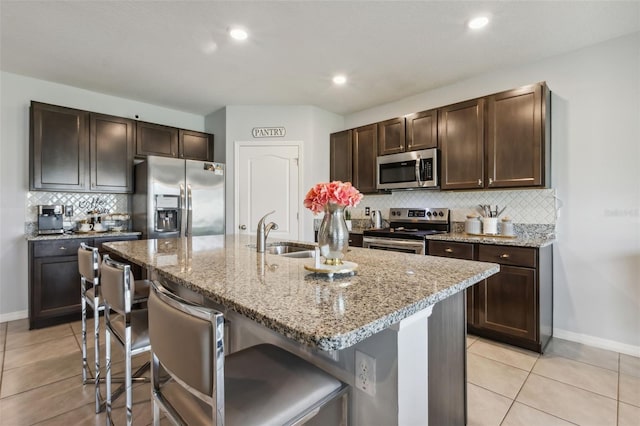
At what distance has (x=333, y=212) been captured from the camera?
1.29 m

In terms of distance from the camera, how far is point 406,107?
12.8ft

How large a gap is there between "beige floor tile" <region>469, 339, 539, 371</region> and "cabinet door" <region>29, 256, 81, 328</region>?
12.5ft

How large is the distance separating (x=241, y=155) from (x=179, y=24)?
6.34 ft

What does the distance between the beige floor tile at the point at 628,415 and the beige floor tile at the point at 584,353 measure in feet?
1.75

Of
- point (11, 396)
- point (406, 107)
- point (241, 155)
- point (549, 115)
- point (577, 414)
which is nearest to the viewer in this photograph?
point (577, 414)

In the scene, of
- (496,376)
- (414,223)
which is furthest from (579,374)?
(414,223)

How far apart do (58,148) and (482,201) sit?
446 cm

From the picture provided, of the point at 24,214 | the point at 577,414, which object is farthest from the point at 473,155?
Result: the point at 24,214

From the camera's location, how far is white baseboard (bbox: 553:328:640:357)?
244 centimetres

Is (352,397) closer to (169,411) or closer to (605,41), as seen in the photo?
(169,411)

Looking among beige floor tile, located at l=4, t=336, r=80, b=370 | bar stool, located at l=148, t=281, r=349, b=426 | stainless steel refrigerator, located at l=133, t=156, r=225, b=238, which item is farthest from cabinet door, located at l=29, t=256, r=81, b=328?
bar stool, located at l=148, t=281, r=349, b=426

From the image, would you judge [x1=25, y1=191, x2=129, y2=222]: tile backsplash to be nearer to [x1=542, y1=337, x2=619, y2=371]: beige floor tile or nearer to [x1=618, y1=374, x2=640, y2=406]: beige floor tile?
[x1=542, y1=337, x2=619, y2=371]: beige floor tile

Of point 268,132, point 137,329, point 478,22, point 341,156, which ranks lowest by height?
point 137,329

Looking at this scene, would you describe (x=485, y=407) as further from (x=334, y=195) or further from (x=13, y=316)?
(x=13, y=316)
